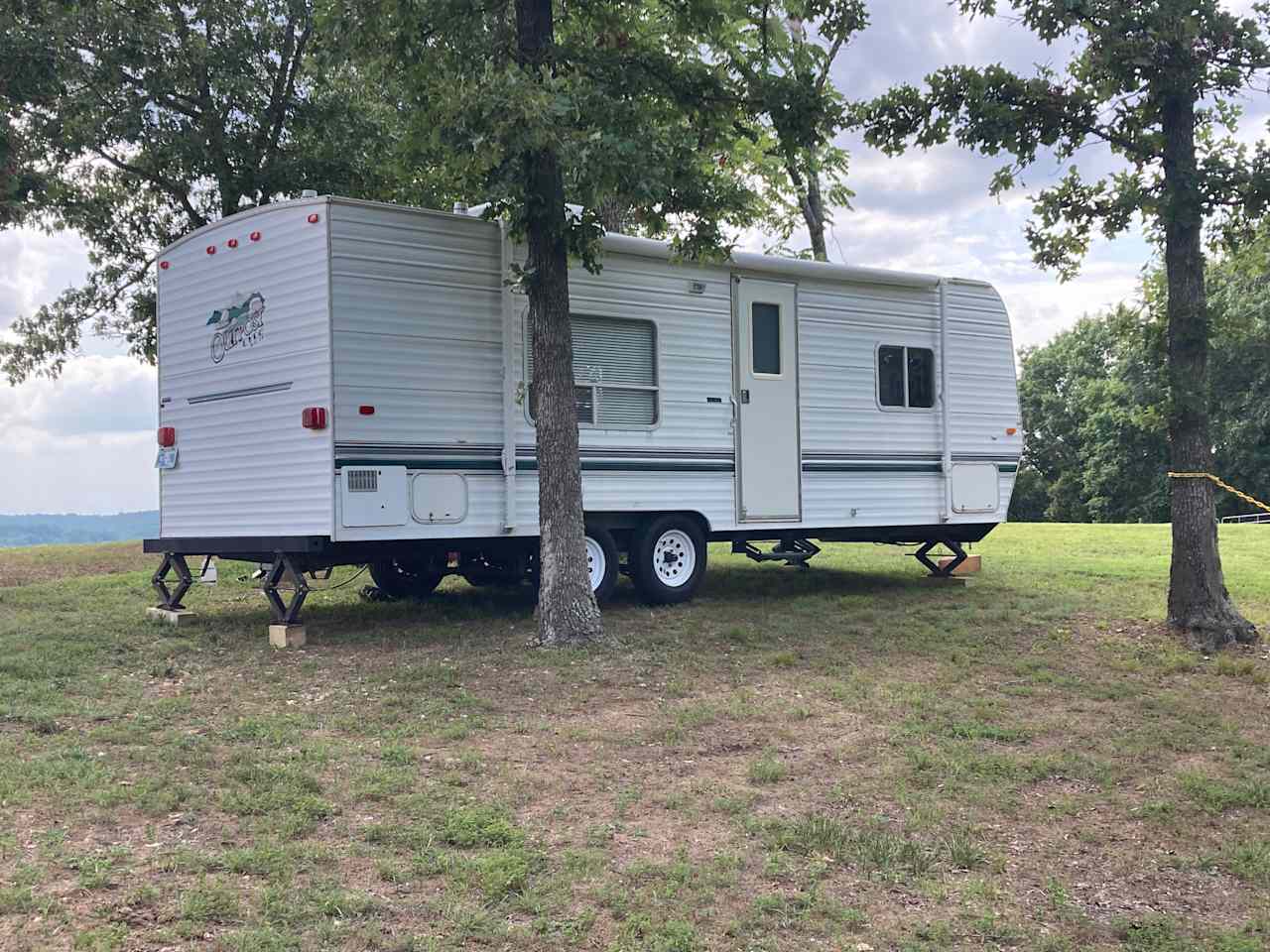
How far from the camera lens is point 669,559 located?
403 inches

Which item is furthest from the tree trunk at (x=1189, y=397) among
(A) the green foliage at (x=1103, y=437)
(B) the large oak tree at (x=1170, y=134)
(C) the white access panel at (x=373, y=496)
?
(A) the green foliage at (x=1103, y=437)

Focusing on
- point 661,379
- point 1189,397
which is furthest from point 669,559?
point 1189,397

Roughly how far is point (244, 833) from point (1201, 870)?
371 cm

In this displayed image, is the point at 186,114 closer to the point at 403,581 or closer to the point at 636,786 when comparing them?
the point at 403,581

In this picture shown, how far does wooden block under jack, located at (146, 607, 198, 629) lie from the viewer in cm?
945

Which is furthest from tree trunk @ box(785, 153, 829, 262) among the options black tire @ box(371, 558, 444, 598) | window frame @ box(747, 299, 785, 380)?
black tire @ box(371, 558, 444, 598)

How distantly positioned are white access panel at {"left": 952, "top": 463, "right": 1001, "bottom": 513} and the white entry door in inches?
80.1

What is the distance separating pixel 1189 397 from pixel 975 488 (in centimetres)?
314

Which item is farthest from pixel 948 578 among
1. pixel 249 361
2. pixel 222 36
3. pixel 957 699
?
pixel 222 36

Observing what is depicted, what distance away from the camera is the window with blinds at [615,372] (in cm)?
962

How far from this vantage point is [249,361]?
8.73 metres

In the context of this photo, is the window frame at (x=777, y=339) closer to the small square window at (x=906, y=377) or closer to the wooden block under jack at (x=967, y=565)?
the small square window at (x=906, y=377)

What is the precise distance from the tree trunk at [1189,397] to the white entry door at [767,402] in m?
3.15

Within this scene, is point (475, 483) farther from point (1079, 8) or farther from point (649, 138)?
point (1079, 8)
